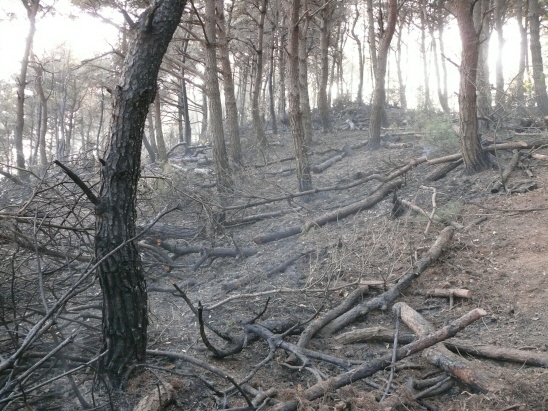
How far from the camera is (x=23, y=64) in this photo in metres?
15.9

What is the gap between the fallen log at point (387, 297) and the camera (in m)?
5.36

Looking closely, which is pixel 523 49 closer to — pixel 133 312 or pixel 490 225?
pixel 490 225

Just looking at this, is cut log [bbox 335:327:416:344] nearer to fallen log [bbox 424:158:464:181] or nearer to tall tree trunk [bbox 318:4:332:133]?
fallen log [bbox 424:158:464:181]

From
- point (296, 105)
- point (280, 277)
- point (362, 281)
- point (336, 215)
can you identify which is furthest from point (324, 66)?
point (362, 281)

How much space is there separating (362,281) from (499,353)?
2.18m

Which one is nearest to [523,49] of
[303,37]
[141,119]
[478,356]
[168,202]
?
[303,37]

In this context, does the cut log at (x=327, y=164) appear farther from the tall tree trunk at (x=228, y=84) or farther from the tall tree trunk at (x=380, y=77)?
the tall tree trunk at (x=228, y=84)

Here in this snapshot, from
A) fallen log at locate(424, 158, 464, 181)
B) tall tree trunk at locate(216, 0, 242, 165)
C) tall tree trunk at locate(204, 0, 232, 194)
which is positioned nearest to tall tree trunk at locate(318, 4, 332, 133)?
tall tree trunk at locate(216, 0, 242, 165)

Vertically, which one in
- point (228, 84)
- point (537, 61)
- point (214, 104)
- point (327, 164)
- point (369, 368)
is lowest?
point (369, 368)

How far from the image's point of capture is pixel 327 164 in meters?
13.5

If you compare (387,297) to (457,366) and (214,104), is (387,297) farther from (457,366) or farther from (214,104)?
(214,104)

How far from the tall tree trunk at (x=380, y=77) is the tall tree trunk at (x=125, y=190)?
31.8ft

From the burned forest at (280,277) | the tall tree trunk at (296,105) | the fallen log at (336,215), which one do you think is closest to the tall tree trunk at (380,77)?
the burned forest at (280,277)

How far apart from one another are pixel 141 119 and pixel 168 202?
15.4ft
